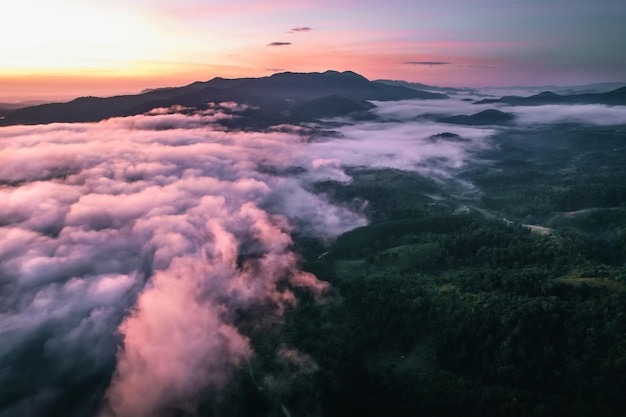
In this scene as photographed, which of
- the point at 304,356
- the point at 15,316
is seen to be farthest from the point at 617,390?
the point at 15,316

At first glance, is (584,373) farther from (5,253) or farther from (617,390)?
(5,253)

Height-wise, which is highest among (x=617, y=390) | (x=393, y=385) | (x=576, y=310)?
(x=576, y=310)

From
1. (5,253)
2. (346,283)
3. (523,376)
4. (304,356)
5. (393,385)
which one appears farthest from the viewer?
(5,253)

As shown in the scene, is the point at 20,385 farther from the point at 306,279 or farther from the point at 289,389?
the point at 306,279

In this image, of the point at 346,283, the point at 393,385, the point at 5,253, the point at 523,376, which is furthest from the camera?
the point at 5,253

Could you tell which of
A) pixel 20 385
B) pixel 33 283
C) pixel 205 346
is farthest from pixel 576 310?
pixel 33 283

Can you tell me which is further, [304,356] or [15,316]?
[15,316]

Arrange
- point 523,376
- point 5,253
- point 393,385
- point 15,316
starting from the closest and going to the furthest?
point 523,376 → point 393,385 → point 15,316 → point 5,253

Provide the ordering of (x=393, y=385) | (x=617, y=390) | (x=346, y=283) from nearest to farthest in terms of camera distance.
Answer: (x=617, y=390), (x=393, y=385), (x=346, y=283)

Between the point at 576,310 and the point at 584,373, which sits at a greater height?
the point at 576,310
